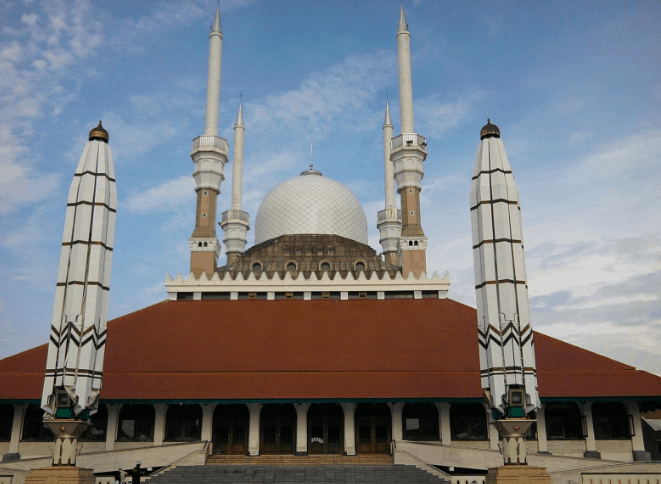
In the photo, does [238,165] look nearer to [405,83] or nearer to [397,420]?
[405,83]

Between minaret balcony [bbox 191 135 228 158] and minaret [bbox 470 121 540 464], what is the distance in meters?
27.8

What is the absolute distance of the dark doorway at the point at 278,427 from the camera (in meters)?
33.8

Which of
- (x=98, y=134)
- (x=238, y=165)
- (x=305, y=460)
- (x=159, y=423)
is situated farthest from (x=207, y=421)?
(x=238, y=165)

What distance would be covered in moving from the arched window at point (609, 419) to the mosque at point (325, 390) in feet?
0.18

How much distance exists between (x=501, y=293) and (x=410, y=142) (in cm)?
2700

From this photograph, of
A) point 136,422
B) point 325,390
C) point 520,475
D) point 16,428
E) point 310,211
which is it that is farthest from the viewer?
point 310,211

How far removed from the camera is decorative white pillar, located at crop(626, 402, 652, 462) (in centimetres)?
3291

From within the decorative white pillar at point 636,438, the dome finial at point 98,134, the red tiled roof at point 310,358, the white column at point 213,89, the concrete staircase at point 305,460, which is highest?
the white column at point 213,89

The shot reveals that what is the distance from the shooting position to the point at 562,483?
26.1 m

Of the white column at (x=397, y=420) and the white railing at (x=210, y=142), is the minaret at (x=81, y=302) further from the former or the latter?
the white railing at (x=210, y=142)

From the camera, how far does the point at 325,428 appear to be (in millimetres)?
33906

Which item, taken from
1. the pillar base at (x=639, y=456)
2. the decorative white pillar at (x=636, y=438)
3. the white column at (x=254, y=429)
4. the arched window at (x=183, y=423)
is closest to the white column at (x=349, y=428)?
the white column at (x=254, y=429)

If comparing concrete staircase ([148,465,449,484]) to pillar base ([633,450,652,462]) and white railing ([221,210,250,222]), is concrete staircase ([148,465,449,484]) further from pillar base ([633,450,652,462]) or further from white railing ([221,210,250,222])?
white railing ([221,210,250,222])

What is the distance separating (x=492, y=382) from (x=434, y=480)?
6018 mm
